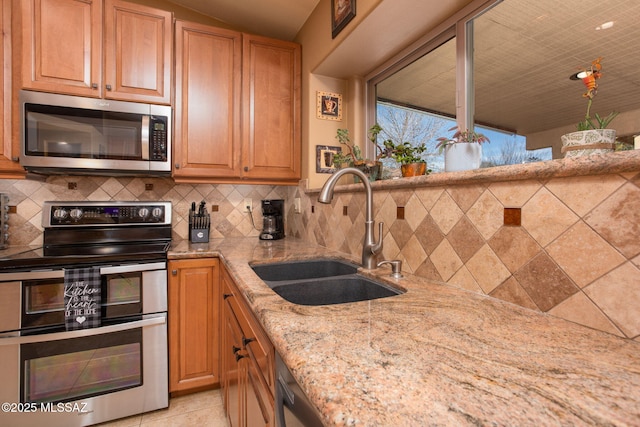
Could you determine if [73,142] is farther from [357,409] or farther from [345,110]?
[357,409]

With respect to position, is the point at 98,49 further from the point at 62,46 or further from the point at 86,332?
the point at 86,332

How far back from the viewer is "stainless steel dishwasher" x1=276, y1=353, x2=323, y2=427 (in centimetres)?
54

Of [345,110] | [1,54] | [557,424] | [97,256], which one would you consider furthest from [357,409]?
[1,54]

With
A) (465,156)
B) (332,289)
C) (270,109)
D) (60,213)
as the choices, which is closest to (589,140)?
(465,156)

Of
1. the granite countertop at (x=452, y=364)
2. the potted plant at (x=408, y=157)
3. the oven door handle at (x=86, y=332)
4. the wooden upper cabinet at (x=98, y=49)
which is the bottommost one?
the oven door handle at (x=86, y=332)

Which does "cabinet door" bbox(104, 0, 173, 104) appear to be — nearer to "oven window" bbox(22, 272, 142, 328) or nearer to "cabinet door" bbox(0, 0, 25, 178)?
"cabinet door" bbox(0, 0, 25, 178)

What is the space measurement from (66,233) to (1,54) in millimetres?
1061

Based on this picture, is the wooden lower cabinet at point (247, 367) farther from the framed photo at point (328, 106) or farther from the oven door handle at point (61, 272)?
the framed photo at point (328, 106)

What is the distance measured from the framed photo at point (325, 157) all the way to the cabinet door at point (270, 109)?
8.2 inches

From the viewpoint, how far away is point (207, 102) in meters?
2.08

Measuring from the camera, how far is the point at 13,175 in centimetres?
175

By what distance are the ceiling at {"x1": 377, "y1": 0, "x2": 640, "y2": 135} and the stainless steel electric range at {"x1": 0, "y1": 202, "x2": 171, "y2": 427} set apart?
6.09 feet

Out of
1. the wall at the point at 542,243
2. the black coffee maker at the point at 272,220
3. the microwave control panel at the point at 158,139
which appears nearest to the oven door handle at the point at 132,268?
the microwave control panel at the point at 158,139

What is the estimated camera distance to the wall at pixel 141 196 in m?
1.95
